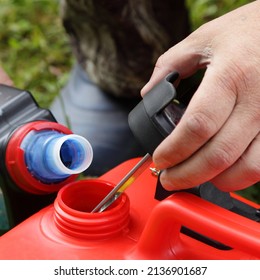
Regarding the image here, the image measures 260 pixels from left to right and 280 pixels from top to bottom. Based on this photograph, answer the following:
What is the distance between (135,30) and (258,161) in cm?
80

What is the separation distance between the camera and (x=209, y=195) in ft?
2.40

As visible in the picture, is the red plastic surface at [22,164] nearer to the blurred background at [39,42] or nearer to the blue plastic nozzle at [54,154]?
the blue plastic nozzle at [54,154]

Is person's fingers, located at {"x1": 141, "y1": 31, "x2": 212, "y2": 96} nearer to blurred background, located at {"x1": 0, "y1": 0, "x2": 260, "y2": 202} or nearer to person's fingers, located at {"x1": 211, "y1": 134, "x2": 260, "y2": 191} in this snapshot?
person's fingers, located at {"x1": 211, "y1": 134, "x2": 260, "y2": 191}

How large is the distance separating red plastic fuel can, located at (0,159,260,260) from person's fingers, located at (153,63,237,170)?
0.07 metres

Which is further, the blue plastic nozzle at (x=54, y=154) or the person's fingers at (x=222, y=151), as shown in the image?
the blue plastic nozzle at (x=54, y=154)

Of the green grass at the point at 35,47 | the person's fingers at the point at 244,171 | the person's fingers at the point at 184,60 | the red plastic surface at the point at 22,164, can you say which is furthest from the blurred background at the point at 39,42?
the person's fingers at the point at 244,171

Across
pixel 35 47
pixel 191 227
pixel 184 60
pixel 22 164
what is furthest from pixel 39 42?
pixel 191 227

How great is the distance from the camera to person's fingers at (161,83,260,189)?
0.64 metres

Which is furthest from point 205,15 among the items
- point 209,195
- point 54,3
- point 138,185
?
point 209,195

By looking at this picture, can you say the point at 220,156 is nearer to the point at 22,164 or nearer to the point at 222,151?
the point at 222,151

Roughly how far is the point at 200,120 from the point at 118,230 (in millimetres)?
208

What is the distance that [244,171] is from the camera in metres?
0.66

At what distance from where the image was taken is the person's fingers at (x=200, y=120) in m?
0.63

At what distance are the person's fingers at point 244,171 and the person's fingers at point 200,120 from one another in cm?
5
